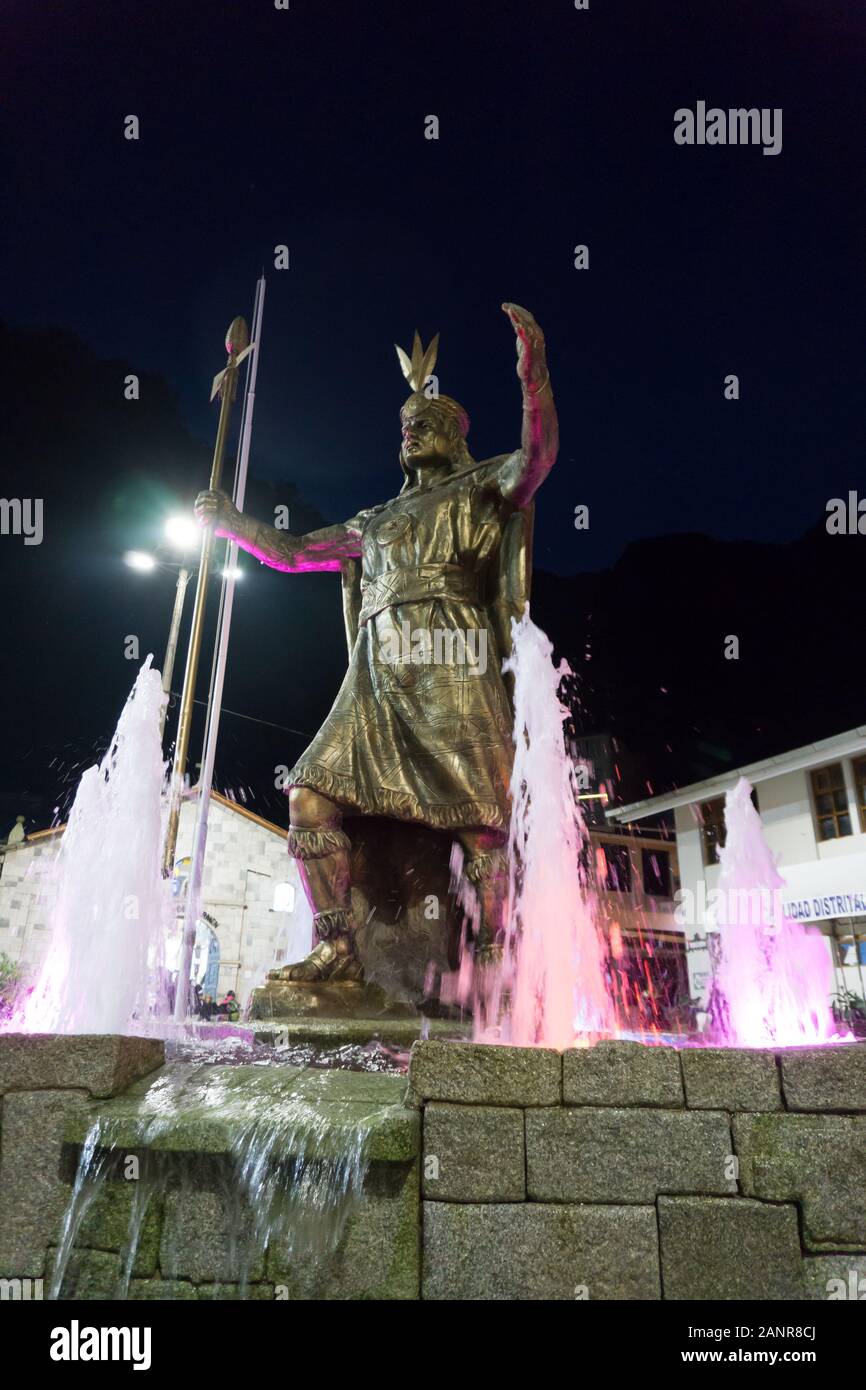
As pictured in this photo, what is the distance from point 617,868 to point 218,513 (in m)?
24.8

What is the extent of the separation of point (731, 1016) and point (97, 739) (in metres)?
20.2

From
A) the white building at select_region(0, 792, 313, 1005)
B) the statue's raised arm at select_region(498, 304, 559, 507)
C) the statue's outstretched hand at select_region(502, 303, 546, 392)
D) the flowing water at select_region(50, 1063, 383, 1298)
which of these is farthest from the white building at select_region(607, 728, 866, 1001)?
the flowing water at select_region(50, 1063, 383, 1298)

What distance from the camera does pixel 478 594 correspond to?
5.19 meters

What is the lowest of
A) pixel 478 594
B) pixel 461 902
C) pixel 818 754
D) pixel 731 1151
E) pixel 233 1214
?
pixel 233 1214

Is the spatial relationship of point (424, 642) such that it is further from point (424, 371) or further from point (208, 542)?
point (208, 542)

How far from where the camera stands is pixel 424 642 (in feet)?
16.1

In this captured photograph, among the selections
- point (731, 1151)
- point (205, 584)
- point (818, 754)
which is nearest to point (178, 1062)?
point (731, 1151)

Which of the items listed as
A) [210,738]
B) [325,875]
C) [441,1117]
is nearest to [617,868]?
[210,738]

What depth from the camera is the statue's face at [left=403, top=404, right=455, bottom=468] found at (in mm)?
5449

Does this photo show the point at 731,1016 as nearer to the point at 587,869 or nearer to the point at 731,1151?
the point at 587,869

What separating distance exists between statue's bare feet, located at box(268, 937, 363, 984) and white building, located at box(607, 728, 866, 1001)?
14.9m

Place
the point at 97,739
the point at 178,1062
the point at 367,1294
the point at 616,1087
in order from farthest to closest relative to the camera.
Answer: the point at 97,739 < the point at 178,1062 < the point at 616,1087 < the point at 367,1294

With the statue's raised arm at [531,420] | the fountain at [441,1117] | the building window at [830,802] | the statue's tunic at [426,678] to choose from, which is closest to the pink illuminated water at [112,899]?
the fountain at [441,1117]

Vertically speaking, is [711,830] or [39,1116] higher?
[711,830]
